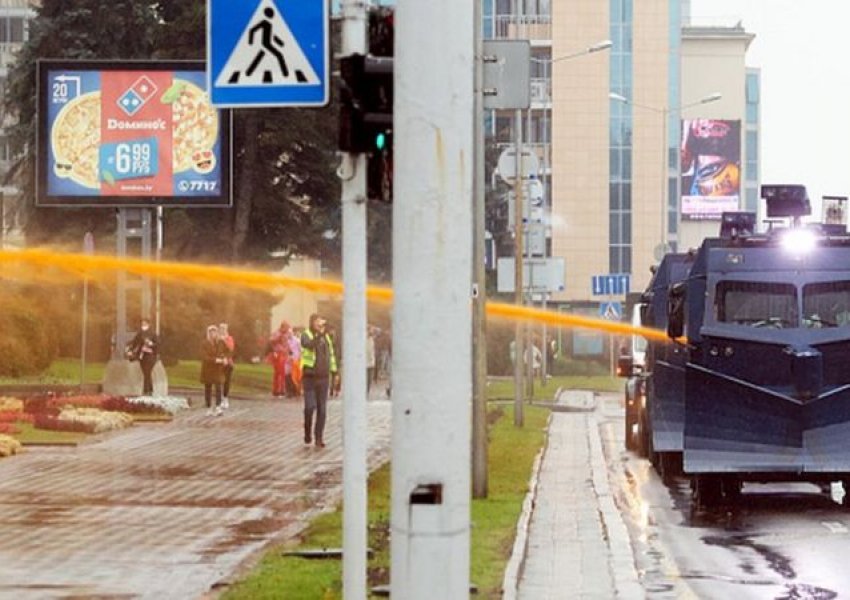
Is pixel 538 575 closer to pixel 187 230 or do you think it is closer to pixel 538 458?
pixel 538 458

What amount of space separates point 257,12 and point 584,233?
89.8 metres

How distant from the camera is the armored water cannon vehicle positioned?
68.0 feet

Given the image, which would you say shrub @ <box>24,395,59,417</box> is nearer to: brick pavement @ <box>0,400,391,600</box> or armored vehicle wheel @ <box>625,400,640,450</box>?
brick pavement @ <box>0,400,391,600</box>

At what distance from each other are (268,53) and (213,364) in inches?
1197

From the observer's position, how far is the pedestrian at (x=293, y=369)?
50.0m

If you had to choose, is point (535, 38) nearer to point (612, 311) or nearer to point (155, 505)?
point (612, 311)

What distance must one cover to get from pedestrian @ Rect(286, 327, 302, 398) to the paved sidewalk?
21.7 meters

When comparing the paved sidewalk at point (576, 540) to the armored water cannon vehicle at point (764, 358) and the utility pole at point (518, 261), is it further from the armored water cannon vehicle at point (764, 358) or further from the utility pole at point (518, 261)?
the utility pole at point (518, 261)

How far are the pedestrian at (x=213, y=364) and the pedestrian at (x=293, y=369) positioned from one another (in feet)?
27.9

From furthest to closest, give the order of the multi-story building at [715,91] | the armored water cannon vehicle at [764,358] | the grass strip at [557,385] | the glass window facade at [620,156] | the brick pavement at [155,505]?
the multi-story building at [715,91]
the glass window facade at [620,156]
the grass strip at [557,385]
the armored water cannon vehicle at [764,358]
the brick pavement at [155,505]

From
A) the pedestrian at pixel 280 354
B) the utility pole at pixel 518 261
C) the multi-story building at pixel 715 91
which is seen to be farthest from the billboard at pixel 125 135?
the multi-story building at pixel 715 91

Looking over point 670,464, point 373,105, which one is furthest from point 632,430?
point 373,105

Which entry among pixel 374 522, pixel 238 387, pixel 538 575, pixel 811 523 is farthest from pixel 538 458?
pixel 238 387

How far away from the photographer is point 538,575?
15094 mm
